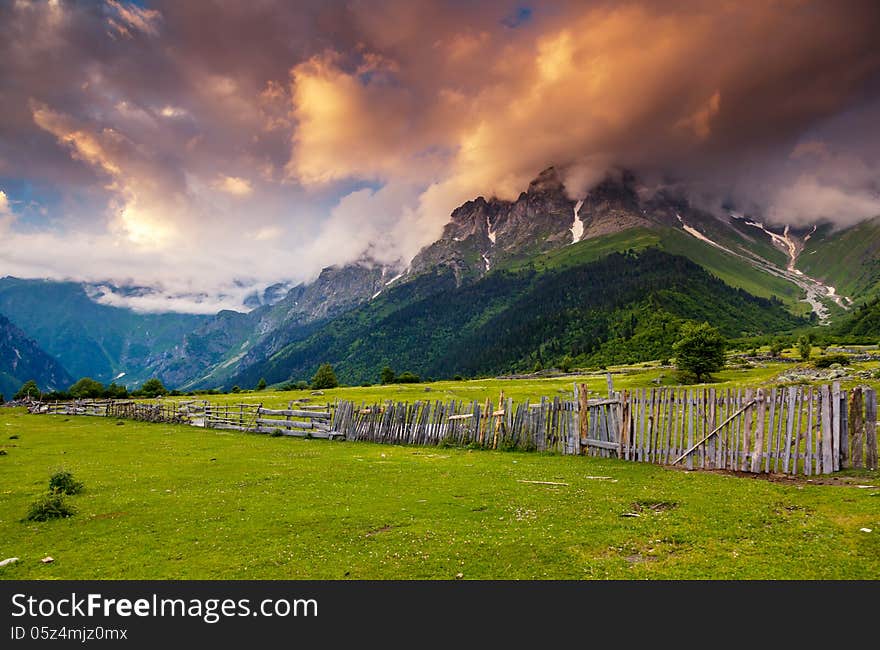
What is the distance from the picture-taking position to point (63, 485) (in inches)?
604

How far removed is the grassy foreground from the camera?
841cm

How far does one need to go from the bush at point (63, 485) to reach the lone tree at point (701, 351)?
3260 inches

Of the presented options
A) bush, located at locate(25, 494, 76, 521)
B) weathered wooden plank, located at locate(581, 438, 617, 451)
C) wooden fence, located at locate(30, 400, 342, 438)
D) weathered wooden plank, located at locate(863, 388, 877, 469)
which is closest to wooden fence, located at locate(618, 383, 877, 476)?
weathered wooden plank, located at locate(863, 388, 877, 469)

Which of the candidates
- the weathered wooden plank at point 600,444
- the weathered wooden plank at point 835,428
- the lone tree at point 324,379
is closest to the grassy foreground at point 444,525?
the weathered wooden plank at point 600,444

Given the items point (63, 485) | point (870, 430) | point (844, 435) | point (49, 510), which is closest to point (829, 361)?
point (844, 435)

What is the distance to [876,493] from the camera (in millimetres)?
12016

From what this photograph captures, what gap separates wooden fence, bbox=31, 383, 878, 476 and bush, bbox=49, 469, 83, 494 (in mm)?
17016

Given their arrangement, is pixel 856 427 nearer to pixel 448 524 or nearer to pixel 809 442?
pixel 809 442

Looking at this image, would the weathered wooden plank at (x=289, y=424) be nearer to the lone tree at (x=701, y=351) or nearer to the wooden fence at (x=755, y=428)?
the wooden fence at (x=755, y=428)

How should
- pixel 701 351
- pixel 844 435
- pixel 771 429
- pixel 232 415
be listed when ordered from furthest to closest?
1. pixel 701 351
2. pixel 232 415
3. pixel 771 429
4. pixel 844 435

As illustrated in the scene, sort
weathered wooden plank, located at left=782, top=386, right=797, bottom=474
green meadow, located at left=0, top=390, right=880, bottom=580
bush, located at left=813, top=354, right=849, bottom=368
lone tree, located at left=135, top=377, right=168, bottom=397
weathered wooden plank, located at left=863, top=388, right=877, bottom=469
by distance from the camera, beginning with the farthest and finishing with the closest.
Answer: lone tree, located at left=135, top=377, right=168, bottom=397 < bush, located at left=813, top=354, right=849, bottom=368 < weathered wooden plank, located at left=782, top=386, right=797, bottom=474 < weathered wooden plank, located at left=863, top=388, right=877, bottom=469 < green meadow, located at left=0, top=390, right=880, bottom=580

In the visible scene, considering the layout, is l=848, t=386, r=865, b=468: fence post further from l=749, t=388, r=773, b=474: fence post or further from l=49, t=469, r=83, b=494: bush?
l=49, t=469, r=83, b=494: bush

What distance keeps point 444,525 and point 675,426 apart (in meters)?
11.8
